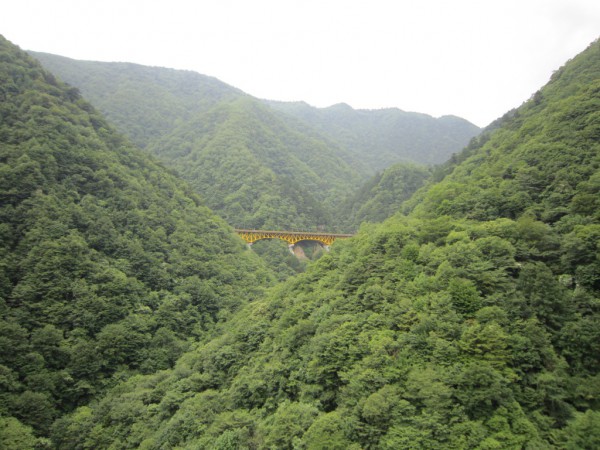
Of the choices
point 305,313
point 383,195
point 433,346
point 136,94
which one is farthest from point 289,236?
point 136,94

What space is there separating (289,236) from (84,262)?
4460 cm

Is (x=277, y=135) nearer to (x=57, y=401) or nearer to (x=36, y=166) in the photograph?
(x=36, y=166)

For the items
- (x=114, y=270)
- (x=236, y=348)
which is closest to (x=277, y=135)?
(x=114, y=270)

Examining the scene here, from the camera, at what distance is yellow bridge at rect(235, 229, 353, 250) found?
241ft

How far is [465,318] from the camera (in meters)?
20.6

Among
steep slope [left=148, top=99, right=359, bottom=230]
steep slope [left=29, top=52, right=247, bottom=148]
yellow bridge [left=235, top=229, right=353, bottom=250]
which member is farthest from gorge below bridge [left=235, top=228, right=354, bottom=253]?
steep slope [left=29, top=52, right=247, bottom=148]

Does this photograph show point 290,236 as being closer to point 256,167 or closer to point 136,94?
point 256,167

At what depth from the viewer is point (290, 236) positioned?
7850cm

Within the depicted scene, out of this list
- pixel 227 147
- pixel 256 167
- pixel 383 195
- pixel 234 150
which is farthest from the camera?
pixel 227 147

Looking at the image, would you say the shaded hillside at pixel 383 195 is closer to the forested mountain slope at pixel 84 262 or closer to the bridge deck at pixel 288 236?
the bridge deck at pixel 288 236

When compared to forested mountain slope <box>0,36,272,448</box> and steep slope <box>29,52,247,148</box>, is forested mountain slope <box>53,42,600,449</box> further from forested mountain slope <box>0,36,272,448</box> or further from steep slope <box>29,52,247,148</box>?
steep slope <box>29,52,247,148</box>

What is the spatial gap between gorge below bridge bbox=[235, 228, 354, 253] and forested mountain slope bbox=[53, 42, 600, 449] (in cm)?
3716

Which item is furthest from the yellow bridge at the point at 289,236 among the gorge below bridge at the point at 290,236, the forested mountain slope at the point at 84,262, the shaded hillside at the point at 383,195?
the shaded hillside at the point at 383,195

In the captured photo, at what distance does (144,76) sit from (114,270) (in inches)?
6287
